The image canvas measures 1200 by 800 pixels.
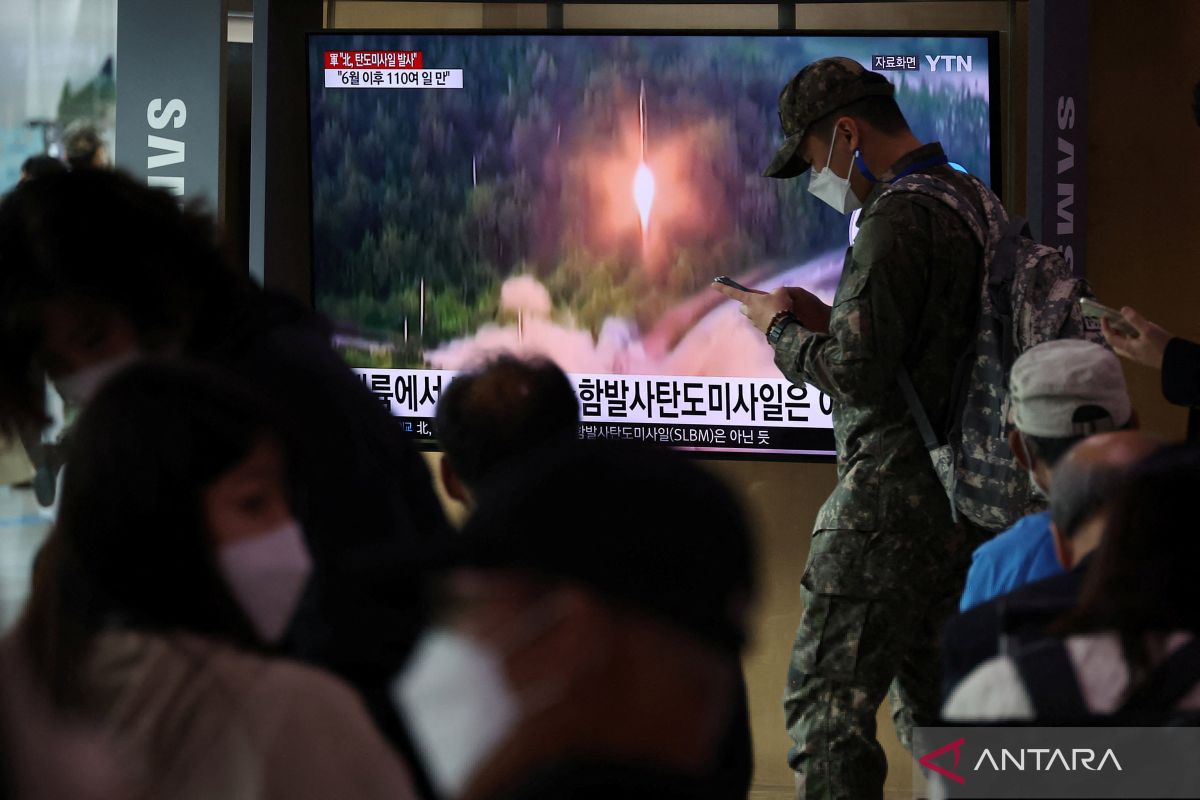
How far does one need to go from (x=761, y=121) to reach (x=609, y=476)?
9.58 ft

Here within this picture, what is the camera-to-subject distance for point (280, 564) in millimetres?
1174

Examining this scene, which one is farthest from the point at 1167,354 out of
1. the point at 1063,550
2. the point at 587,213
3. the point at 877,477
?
the point at 587,213

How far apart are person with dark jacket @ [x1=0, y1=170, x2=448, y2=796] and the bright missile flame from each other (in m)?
2.06

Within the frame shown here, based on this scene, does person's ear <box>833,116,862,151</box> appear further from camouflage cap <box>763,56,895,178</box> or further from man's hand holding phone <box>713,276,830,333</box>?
man's hand holding phone <box>713,276,830,333</box>

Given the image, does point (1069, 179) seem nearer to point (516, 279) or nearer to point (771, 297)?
point (771, 297)

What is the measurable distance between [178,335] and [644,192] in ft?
7.40

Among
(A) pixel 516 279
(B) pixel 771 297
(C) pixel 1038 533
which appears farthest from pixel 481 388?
(A) pixel 516 279

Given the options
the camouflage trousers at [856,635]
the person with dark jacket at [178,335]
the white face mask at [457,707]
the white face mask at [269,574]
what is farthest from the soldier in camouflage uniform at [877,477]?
the white face mask at [457,707]

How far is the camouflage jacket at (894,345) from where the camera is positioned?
2600mm

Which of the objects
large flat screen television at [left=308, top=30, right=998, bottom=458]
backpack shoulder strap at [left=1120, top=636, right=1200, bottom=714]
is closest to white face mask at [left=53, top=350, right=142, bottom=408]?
backpack shoulder strap at [left=1120, top=636, right=1200, bottom=714]

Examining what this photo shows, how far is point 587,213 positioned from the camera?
376 centimetres

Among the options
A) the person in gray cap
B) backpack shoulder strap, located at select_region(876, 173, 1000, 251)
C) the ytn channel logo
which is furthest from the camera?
the ytn channel logo

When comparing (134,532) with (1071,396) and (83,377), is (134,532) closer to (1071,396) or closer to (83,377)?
(83,377)

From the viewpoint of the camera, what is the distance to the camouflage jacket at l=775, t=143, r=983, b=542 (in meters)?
2.60
